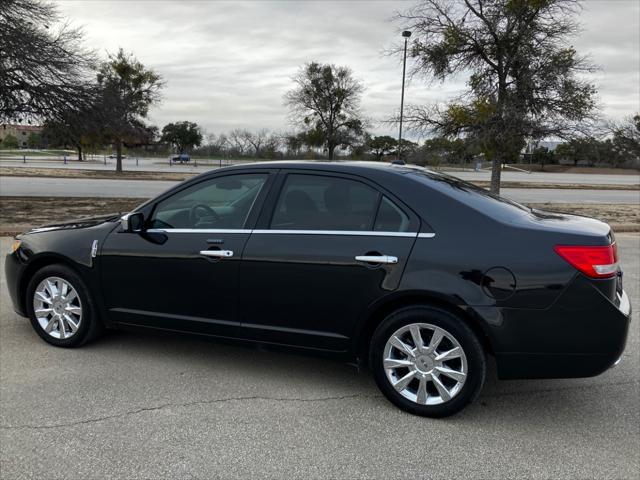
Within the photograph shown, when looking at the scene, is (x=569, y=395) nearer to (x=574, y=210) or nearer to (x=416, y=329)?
(x=416, y=329)

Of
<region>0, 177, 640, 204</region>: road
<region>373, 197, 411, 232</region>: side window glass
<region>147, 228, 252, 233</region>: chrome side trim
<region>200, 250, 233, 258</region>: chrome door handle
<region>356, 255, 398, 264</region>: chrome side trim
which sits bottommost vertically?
<region>0, 177, 640, 204</region>: road

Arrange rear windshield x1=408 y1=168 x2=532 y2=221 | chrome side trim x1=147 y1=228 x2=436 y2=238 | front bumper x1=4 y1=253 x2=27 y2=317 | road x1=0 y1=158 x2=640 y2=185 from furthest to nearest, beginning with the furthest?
road x1=0 y1=158 x2=640 y2=185, front bumper x1=4 y1=253 x2=27 y2=317, rear windshield x1=408 y1=168 x2=532 y2=221, chrome side trim x1=147 y1=228 x2=436 y2=238

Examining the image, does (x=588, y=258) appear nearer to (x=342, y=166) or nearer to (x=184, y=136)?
(x=342, y=166)

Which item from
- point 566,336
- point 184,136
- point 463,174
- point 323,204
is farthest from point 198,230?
point 184,136

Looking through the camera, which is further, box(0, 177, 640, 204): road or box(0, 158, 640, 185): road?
box(0, 158, 640, 185): road

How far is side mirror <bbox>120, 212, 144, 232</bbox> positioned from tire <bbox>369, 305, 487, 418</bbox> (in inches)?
75.1

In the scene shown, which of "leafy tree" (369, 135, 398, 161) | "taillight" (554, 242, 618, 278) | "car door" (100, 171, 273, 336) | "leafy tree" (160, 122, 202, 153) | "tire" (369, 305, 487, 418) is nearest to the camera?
"taillight" (554, 242, 618, 278)

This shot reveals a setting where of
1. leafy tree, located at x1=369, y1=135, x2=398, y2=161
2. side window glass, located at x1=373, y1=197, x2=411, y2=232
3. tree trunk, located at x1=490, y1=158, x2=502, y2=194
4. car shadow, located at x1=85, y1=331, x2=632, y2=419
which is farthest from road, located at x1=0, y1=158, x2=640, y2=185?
side window glass, located at x1=373, y1=197, x2=411, y2=232

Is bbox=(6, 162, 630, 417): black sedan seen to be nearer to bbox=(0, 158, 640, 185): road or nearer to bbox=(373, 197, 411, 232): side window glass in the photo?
bbox=(373, 197, 411, 232): side window glass

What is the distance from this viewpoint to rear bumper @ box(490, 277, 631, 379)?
315 cm

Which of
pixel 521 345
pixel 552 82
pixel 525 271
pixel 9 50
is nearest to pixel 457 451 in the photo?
pixel 521 345

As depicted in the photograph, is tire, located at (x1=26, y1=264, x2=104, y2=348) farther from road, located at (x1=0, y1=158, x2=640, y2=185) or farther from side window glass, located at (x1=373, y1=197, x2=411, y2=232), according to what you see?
road, located at (x1=0, y1=158, x2=640, y2=185)

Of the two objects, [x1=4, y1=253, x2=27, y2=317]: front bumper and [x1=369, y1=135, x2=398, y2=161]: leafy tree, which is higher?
[x1=369, y1=135, x2=398, y2=161]: leafy tree

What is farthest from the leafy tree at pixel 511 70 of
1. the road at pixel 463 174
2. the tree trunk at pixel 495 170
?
the road at pixel 463 174
